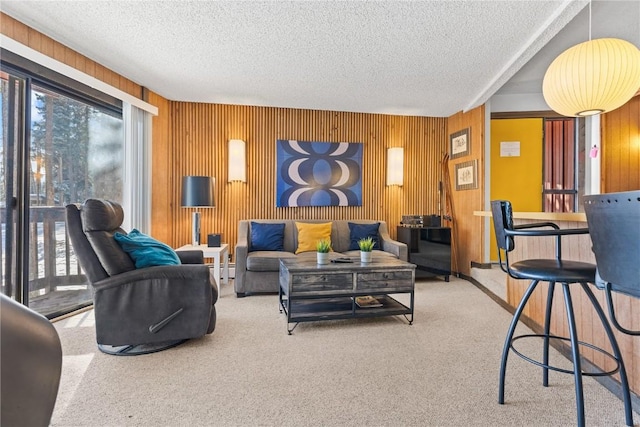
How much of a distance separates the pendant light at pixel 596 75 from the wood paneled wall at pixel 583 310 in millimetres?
820

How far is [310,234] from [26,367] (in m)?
3.67

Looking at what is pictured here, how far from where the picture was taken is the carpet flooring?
5.08 ft

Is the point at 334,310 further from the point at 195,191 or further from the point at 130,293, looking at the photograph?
the point at 195,191

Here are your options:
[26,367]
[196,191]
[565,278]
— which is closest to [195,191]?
[196,191]

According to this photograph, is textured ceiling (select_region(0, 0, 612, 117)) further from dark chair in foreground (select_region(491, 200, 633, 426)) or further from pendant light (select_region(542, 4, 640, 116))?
dark chair in foreground (select_region(491, 200, 633, 426))

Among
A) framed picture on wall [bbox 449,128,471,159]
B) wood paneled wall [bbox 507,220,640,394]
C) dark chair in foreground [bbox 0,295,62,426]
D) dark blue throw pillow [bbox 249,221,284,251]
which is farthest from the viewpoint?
framed picture on wall [bbox 449,128,471,159]

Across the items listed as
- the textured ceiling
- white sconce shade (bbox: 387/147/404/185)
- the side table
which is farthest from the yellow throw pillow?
the textured ceiling

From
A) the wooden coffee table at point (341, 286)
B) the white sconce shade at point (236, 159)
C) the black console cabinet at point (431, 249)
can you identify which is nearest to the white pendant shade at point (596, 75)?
the wooden coffee table at point (341, 286)

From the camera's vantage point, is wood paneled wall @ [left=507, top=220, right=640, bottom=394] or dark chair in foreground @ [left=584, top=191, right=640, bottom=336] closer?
dark chair in foreground @ [left=584, top=191, right=640, bottom=336]

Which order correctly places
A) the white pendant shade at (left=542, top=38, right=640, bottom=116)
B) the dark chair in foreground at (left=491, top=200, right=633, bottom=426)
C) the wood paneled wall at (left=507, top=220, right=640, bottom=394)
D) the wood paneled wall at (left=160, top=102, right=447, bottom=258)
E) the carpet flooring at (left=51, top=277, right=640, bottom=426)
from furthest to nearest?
1. the wood paneled wall at (left=160, top=102, right=447, bottom=258)
2. the white pendant shade at (left=542, top=38, right=640, bottom=116)
3. the wood paneled wall at (left=507, top=220, right=640, bottom=394)
4. the carpet flooring at (left=51, top=277, right=640, bottom=426)
5. the dark chair in foreground at (left=491, top=200, right=633, bottom=426)

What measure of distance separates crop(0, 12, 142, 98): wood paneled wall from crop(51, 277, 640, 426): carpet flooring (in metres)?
2.39

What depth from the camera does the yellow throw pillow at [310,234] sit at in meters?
4.16

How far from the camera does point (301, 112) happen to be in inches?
187

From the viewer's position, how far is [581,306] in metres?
2.04
